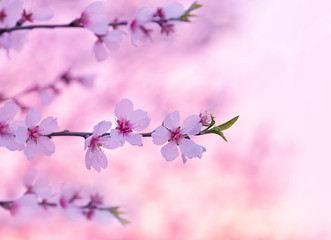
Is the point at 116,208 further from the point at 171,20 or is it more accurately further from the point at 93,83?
the point at 93,83

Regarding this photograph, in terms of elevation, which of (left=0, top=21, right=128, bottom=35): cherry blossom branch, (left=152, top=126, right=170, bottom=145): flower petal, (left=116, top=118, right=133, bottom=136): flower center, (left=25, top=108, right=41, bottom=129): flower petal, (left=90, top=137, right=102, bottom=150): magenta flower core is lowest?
(left=152, top=126, right=170, bottom=145): flower petal

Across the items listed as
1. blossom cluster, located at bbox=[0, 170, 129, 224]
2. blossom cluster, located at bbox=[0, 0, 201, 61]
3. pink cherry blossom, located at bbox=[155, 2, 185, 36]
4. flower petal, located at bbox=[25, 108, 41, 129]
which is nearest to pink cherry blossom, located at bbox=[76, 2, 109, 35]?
blossom cluster, located at bbox=[0, 0, 201, 61]

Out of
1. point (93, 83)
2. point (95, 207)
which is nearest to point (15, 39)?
point (95, 207)

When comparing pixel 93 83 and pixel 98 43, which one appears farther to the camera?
pixel 93 83

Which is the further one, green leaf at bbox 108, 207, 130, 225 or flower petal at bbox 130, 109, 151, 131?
green leaf at bbox 108, 207, 130, 225

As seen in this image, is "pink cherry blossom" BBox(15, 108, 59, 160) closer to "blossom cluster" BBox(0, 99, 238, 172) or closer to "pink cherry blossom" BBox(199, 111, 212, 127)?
"blossom cluster" BBox(0, 99, 238, 172)

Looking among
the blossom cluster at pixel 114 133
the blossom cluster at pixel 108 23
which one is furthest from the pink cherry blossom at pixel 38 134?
the blossom cluster at pixel 108 23

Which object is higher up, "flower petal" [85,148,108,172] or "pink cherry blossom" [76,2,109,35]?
"pink cherry blossom" [76,2,109,35]
